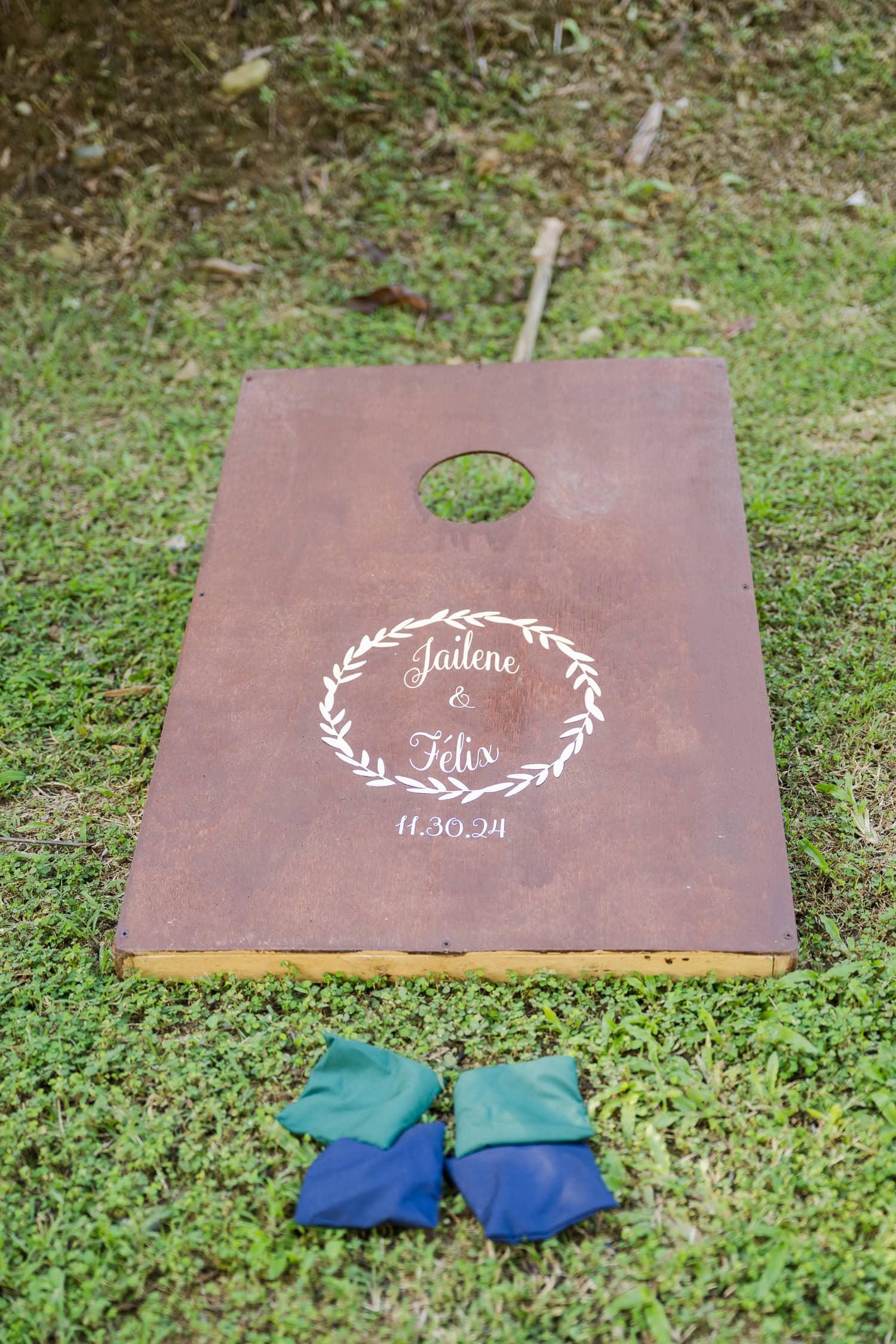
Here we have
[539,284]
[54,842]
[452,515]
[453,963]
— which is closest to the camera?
[453,963]

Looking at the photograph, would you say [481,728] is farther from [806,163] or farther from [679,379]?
[806,163]

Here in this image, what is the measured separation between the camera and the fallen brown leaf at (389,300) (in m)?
4.31

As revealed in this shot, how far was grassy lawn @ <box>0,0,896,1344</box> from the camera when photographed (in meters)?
1.83

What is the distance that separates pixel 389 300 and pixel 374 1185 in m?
3.41

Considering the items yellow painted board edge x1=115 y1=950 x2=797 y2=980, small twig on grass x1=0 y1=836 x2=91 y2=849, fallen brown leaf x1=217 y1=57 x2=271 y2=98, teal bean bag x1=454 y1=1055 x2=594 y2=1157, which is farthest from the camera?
fallen brown leaf x1=217 y1=57 x2=271 y2=98

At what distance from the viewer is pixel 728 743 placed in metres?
2.35

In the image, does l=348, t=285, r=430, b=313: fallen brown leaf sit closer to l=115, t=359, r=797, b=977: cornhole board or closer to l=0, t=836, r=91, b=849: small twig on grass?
l=115, t=359, r=797, b=977: cornhole board

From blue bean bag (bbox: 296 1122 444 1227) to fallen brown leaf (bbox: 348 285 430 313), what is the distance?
3258 millimetres

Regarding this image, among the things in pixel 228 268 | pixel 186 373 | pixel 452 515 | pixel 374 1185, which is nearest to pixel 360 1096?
pixel 374 1185

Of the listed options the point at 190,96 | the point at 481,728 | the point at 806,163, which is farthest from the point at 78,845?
the point at 806,163

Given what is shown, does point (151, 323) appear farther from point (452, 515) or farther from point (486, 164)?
point (452, 515)

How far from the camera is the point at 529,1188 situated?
1.85 meters

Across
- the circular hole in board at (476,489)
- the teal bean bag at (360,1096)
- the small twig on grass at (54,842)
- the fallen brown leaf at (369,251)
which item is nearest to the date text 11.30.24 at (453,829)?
the teal bean bag at (360,1096)

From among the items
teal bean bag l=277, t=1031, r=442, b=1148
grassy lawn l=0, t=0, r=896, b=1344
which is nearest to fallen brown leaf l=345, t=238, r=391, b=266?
grassy lawn l=0, t=0, r=896, b=1344
